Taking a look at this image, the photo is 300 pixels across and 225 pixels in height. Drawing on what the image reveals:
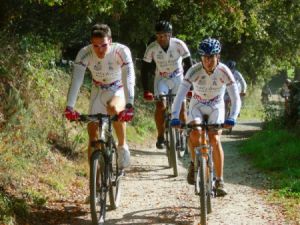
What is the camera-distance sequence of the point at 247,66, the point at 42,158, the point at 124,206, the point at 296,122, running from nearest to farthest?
the point at 124,206, the point at 42,158, the point at 296,122, the point at 247,66

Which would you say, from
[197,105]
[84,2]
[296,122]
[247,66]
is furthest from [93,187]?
[247,66]

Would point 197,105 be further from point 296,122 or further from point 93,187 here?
point 296,122

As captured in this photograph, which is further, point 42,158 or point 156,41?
point 156,41

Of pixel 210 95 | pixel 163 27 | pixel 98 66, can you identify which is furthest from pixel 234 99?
pixel 163 27

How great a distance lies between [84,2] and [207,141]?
4.88 meters

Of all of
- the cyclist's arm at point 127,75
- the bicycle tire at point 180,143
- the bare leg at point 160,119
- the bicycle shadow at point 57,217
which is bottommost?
the bicycle shadow at point 57,217

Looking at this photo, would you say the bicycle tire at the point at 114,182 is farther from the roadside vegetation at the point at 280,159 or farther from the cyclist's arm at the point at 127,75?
the roadside vegetation at the point at 280,159

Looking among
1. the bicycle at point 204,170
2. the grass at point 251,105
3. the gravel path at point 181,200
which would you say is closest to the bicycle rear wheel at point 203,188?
the bicycle at point 204,170

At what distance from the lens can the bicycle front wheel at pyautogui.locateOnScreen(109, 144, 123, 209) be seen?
6575mm

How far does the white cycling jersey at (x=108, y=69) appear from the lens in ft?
21.4

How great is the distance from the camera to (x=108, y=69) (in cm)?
677

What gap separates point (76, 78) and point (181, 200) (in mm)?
2552

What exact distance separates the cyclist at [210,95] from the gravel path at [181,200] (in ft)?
1.60

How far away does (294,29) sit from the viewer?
27.0m
